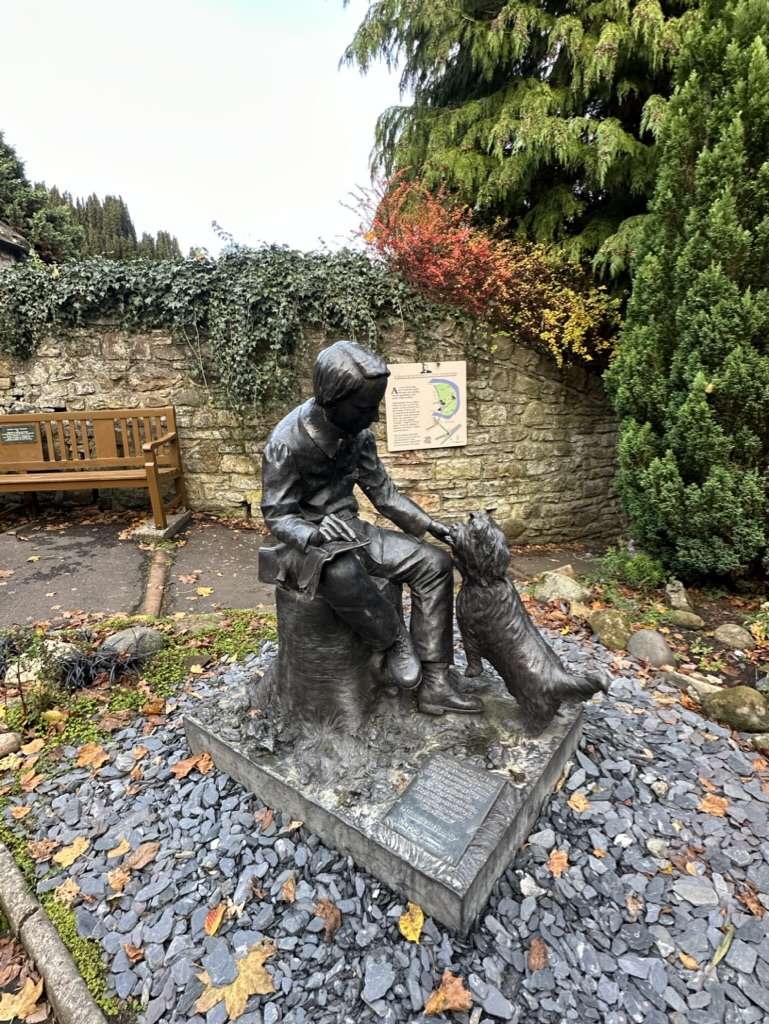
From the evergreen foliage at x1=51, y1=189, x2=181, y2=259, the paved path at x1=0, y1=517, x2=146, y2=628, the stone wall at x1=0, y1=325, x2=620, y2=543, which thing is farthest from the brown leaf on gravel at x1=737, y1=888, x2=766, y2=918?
the evergreen foliage at x1=51, y1=189, x2=181, y2=259

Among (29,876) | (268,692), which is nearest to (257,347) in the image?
(268,692)

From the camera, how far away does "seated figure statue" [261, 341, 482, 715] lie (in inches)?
76.6

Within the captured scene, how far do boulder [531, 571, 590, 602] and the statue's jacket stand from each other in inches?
97.5

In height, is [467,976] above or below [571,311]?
below

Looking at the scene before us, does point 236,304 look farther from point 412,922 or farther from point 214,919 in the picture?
point 412,922

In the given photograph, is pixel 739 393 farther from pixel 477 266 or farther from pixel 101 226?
pixel 101 226

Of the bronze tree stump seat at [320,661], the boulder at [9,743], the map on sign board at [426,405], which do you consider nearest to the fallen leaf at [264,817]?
the bronze tree stump seat at [320,661]

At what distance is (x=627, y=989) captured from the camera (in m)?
1.65

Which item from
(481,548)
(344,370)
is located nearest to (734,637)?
(481,548)

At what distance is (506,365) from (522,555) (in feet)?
7.34

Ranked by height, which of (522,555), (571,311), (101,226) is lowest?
(522,555)

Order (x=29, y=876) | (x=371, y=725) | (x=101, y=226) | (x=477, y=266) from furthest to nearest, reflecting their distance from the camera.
→ (x=101, y=226)
(x=477, y=266)
(x=371, y=725)
(x=29, y=876)

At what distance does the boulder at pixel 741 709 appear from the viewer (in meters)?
2.83

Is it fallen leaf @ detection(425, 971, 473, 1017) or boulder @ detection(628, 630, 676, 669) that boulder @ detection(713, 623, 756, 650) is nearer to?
boulder @ detection(628, 630, 676, 669)
